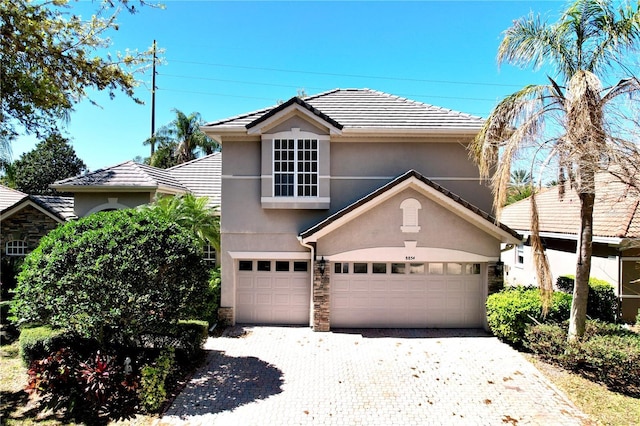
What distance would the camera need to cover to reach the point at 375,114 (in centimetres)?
1270

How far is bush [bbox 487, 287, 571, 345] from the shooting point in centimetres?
938

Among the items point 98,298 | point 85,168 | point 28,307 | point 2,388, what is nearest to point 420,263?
point 98,298

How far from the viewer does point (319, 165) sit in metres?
11.6

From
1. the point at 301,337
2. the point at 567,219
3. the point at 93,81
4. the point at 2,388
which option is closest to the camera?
the point at 2,388

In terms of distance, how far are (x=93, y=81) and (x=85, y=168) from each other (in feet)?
117

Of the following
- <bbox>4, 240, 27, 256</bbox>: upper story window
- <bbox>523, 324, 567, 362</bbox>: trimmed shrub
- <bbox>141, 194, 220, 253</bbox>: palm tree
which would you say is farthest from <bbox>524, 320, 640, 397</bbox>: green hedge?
<bbox>4, 240, 27, 256</bbox>: upper story window

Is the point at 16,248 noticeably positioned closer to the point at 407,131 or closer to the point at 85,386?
the point at 85,386

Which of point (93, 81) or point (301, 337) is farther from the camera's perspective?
point (301, 337)

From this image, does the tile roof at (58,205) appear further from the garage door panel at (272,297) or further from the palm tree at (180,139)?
the palm tree at (180,139)

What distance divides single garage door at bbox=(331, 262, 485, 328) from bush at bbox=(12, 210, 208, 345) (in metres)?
5.27

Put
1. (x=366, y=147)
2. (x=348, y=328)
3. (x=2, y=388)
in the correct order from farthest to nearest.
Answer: (x=366, y=147) → (x=348, y=328) → (x=2, y=388)

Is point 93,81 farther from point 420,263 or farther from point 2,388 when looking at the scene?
point 420,263

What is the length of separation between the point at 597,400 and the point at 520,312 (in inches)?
107

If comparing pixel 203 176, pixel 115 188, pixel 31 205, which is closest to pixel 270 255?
pixel 115 188
